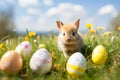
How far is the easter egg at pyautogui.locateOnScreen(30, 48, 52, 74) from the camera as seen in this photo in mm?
3814

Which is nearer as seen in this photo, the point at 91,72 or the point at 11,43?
the point at 91,72

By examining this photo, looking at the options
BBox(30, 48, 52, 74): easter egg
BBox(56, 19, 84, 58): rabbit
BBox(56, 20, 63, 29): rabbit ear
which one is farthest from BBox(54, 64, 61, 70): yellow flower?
BBox(56, 20, 63, 29): rabbit ear

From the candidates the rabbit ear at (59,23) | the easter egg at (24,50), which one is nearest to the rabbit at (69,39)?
the rabbit ear at (59,23)

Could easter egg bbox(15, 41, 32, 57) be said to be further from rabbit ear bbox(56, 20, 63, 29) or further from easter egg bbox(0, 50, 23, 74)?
rabbit ear bbox(56, 20, 63, 29)

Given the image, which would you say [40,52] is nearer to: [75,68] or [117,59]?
[75,68]

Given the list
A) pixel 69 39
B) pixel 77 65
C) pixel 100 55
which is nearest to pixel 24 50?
pixel 69 39

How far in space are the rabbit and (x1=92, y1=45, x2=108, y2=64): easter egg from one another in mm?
324

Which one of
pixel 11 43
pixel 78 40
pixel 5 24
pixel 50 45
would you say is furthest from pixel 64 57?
pixel 5 24

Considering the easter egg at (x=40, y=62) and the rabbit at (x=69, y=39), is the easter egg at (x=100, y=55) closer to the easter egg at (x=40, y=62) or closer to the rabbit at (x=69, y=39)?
the rabbit at (x=69, y=39)

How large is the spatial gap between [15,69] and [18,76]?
0.11 meters

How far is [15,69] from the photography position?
12.6ft

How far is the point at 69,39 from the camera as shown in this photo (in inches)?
166

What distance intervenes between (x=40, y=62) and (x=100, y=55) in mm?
777

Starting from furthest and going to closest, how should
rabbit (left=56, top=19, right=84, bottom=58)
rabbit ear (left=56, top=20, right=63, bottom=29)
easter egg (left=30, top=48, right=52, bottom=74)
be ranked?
rabbit ear (left=56, top=20, right=63, bottom=29) → rabbit (left=56, top=19, right=84, bottom=58) → easter egg (left=30, top=48, right=52, bottom=74)
